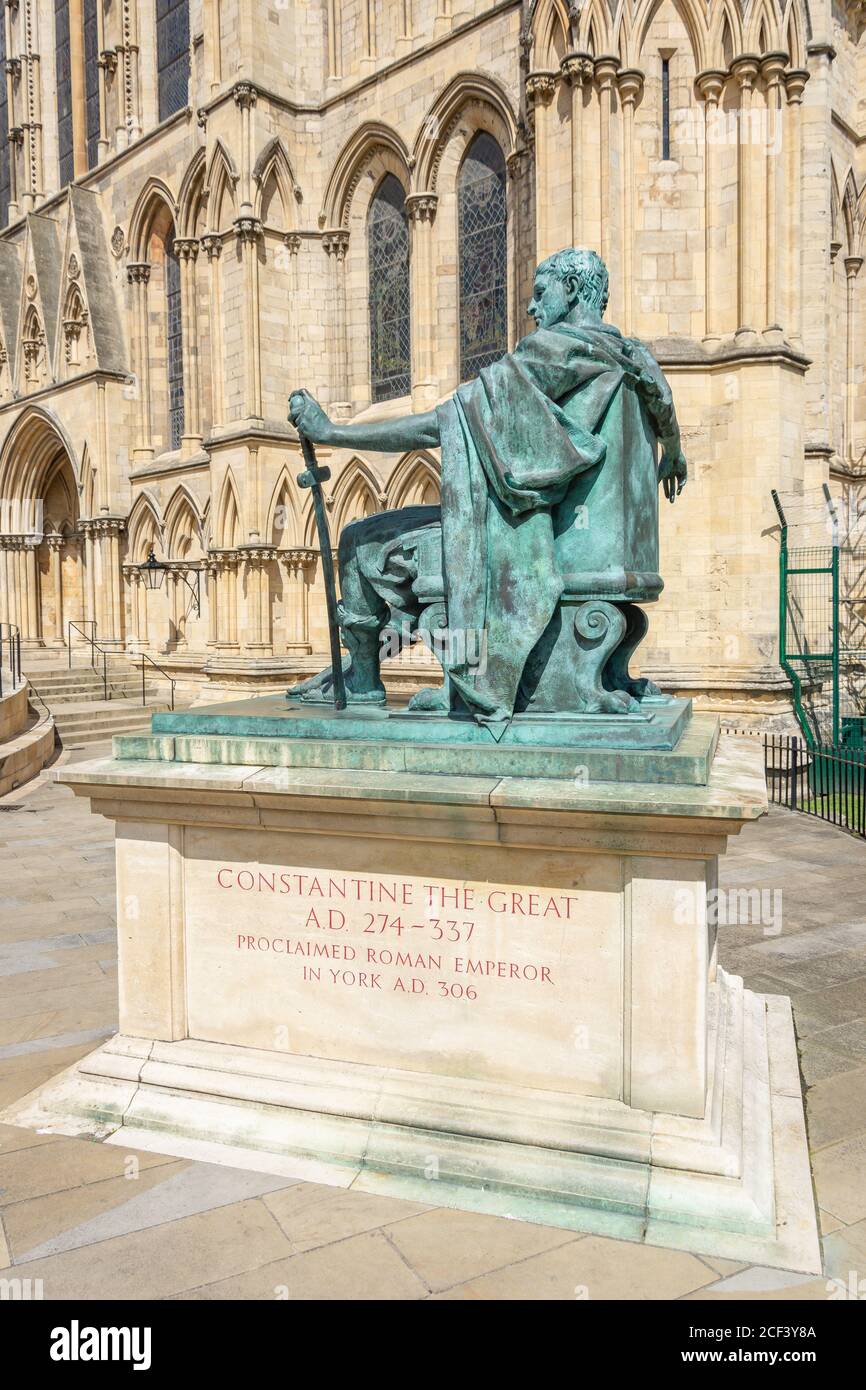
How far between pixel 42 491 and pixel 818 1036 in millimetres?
27403

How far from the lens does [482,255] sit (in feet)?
54.5

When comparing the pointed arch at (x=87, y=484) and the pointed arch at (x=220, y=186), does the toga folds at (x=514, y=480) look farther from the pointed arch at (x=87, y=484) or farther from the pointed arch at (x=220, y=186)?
the pointed arch at (x=87, y=484)

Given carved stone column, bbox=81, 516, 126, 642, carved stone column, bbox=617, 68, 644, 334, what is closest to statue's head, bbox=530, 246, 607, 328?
carved stone column, bbox=617, 68, 644, 334

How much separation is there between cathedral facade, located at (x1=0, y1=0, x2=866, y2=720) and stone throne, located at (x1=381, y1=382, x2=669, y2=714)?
381 inches

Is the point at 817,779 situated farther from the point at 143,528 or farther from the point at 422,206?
the point at 143,528

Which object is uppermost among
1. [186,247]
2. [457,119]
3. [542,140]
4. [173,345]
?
[457,119]

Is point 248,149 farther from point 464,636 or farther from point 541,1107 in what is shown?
point 541,1107

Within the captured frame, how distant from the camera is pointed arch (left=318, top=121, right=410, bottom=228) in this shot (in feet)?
57.1

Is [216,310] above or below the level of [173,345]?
below

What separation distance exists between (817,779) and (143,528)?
16869 mm

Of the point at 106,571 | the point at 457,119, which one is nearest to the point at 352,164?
the point at 457,119

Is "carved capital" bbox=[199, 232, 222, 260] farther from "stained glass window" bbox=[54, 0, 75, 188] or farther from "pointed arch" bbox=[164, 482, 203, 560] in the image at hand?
"stained glass window" bbox=[54, 0, 75, 188]

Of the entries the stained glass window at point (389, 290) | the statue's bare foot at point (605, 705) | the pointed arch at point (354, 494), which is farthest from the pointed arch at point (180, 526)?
the statue's bare foot at point (605, 705)

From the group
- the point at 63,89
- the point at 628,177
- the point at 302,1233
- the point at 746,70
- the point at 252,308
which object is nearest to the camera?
the point at 302,1233
